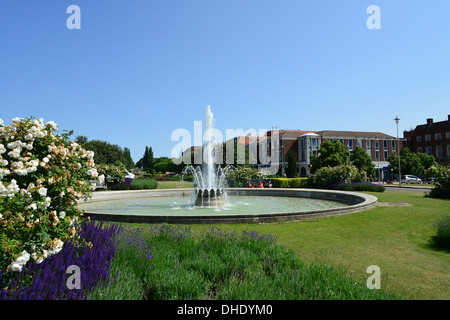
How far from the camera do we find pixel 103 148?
231 ft

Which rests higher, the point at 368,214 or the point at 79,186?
the point at 79,186

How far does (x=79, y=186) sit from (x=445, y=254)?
805 centimetres

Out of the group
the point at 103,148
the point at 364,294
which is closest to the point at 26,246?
the point at 364,294

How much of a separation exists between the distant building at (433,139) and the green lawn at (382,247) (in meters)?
69.1

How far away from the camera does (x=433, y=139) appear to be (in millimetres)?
68688

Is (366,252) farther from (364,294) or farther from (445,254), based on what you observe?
(364,294)

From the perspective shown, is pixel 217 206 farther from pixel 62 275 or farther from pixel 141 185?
pixel 141 185

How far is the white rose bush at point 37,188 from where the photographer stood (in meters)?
3.67

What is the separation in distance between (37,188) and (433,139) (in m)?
84.7

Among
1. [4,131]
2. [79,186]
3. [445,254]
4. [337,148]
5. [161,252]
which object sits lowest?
[445,254]

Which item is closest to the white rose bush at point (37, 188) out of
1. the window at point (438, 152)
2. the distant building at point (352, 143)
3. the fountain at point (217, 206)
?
the fountain at point (217, 206)

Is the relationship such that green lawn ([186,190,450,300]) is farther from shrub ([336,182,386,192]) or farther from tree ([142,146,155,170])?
tree ([142,146,155,170])

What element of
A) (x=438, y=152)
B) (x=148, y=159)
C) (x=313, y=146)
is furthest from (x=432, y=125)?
(x=148, y=159)

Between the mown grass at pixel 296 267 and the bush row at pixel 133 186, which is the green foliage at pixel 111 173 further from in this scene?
the mown grass at pixel 296 267
